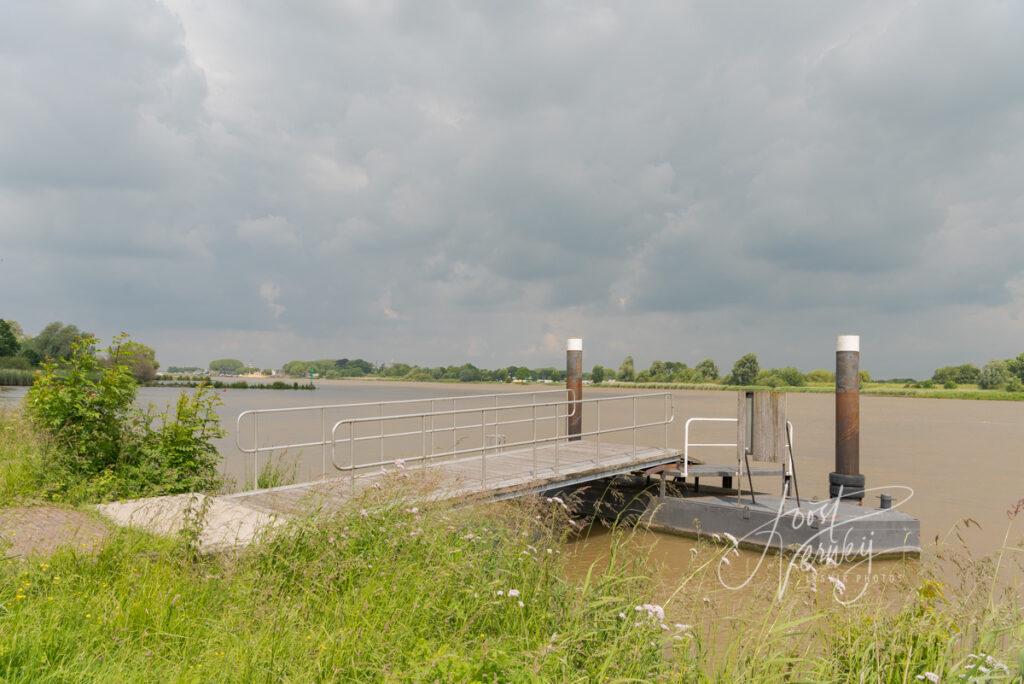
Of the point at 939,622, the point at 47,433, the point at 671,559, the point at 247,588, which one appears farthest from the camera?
the point at 671,559

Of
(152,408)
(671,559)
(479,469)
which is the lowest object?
(671,559)

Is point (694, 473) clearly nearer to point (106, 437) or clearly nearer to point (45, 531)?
point (106, 437)

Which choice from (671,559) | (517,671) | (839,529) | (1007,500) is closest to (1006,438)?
(1007,500)

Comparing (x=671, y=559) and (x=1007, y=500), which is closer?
(x=671, y=559)

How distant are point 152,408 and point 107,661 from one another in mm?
6676

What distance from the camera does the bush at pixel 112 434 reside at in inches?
343

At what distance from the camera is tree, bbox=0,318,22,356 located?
2196 inches

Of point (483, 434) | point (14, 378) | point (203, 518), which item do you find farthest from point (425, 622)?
point (14, 378)

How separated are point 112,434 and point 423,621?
6846 mm

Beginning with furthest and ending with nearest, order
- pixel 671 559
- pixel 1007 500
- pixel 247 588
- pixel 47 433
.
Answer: pixel 1007 500 → pixel 671 559 → pixel 47 433 → pixel 247 588

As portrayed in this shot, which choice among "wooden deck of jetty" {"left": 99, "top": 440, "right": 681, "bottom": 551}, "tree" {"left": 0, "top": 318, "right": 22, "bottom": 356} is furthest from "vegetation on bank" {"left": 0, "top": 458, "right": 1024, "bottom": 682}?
"tree" {"left": 0, "top": 318, "right": 22, "bottom": 356}

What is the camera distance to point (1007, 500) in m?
15.5

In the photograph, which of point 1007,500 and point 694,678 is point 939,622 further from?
point 1007,500

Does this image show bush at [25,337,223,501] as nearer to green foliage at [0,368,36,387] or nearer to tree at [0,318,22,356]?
green foliage at [0,368,36,387]
